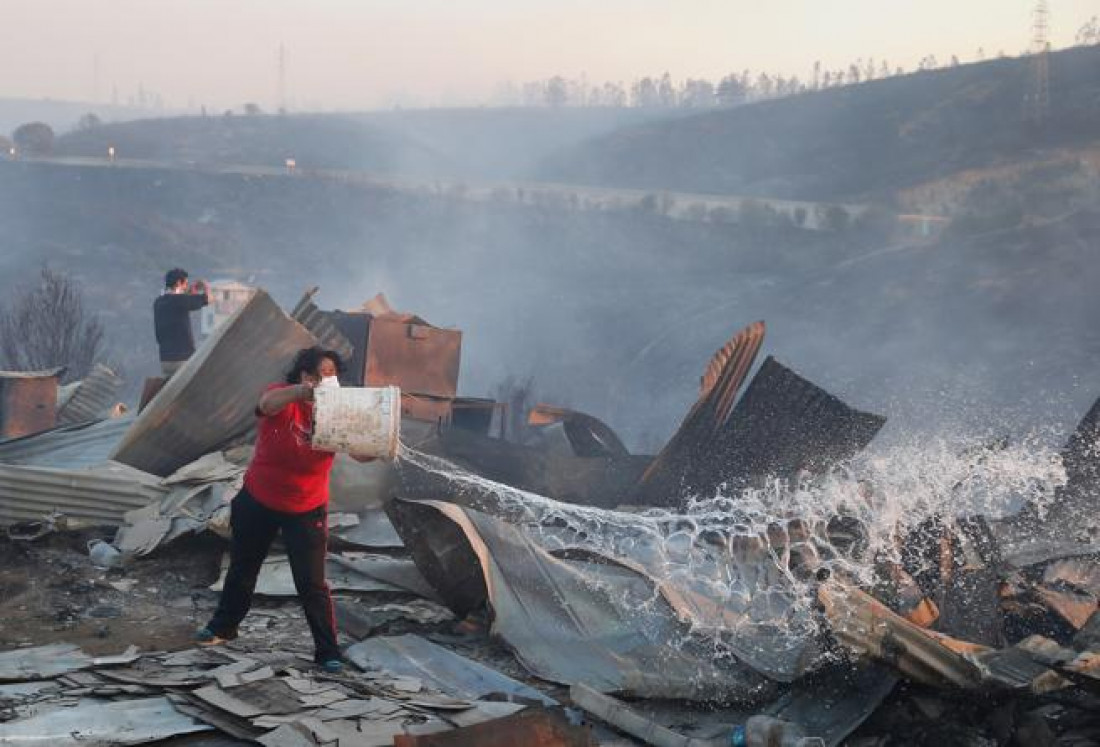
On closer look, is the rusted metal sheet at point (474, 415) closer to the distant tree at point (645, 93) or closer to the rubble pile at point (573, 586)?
the rubble pile at point (573, 586)

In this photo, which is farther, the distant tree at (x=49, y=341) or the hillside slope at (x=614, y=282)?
the hillside slope at (x=614, y=282)

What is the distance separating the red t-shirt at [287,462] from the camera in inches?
192

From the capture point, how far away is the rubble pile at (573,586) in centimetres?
454

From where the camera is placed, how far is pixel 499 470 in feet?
29.2

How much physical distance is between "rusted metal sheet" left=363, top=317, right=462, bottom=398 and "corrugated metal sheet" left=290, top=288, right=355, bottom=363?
1.01 ft

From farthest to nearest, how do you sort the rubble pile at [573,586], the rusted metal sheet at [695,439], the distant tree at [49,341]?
the distant tree at [49,341] → the rusted metal sheet at [695,439] → the rubble pile at [573,586]

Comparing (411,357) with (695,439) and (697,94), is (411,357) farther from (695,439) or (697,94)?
(697,94)

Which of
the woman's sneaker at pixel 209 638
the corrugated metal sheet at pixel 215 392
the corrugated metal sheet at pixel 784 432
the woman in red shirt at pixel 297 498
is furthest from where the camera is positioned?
the corrugated metal sheet at pixel 215 392

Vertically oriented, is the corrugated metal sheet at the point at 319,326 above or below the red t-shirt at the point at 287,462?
above

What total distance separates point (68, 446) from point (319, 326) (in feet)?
6.76

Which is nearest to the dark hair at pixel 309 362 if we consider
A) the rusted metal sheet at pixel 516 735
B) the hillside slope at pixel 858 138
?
the rusted metal sheet at pixel 516 735

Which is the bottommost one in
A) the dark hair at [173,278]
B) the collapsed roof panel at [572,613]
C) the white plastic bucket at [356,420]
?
the collapsed roof panel at [572,613]

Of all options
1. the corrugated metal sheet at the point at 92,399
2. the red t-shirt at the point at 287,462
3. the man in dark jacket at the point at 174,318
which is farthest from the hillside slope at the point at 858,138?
the red t-shirt at the point at 287,462

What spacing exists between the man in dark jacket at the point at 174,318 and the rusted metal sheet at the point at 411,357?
141cm
